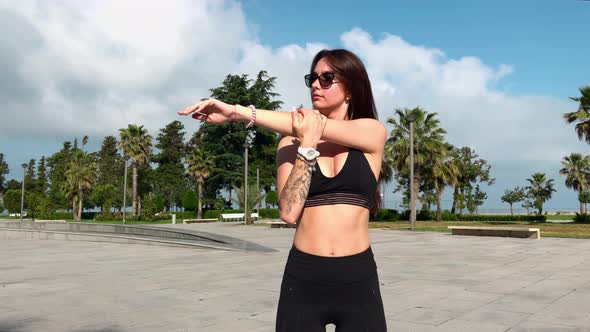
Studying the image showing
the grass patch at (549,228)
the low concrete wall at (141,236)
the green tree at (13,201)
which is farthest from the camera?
the green tree at (13,201)

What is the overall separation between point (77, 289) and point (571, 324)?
6870 mm

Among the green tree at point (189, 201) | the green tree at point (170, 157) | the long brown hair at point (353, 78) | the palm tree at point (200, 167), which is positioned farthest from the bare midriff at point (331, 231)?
the green tree at point (170, 157)

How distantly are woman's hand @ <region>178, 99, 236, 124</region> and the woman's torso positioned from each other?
0.39m

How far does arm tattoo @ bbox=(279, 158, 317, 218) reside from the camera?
5.64 feet

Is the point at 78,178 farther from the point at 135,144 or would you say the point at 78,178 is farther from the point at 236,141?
the point at 236,141

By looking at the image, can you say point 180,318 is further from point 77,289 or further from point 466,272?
point 466,272

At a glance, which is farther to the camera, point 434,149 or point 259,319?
point 434,149

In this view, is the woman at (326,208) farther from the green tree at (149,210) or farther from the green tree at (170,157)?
the green tree at (170,157)

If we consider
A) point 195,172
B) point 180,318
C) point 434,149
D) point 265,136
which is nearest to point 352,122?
point 180,318

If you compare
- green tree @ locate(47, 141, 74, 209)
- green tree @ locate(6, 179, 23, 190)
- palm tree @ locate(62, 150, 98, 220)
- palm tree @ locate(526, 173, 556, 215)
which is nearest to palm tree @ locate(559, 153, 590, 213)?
palm tree @ locate(526, 173, 556, 215)

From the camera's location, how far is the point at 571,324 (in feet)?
16.9

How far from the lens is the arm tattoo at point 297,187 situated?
5.64 ft

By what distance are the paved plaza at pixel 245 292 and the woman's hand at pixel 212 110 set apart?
3.61 m

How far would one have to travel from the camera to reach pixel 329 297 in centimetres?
177
